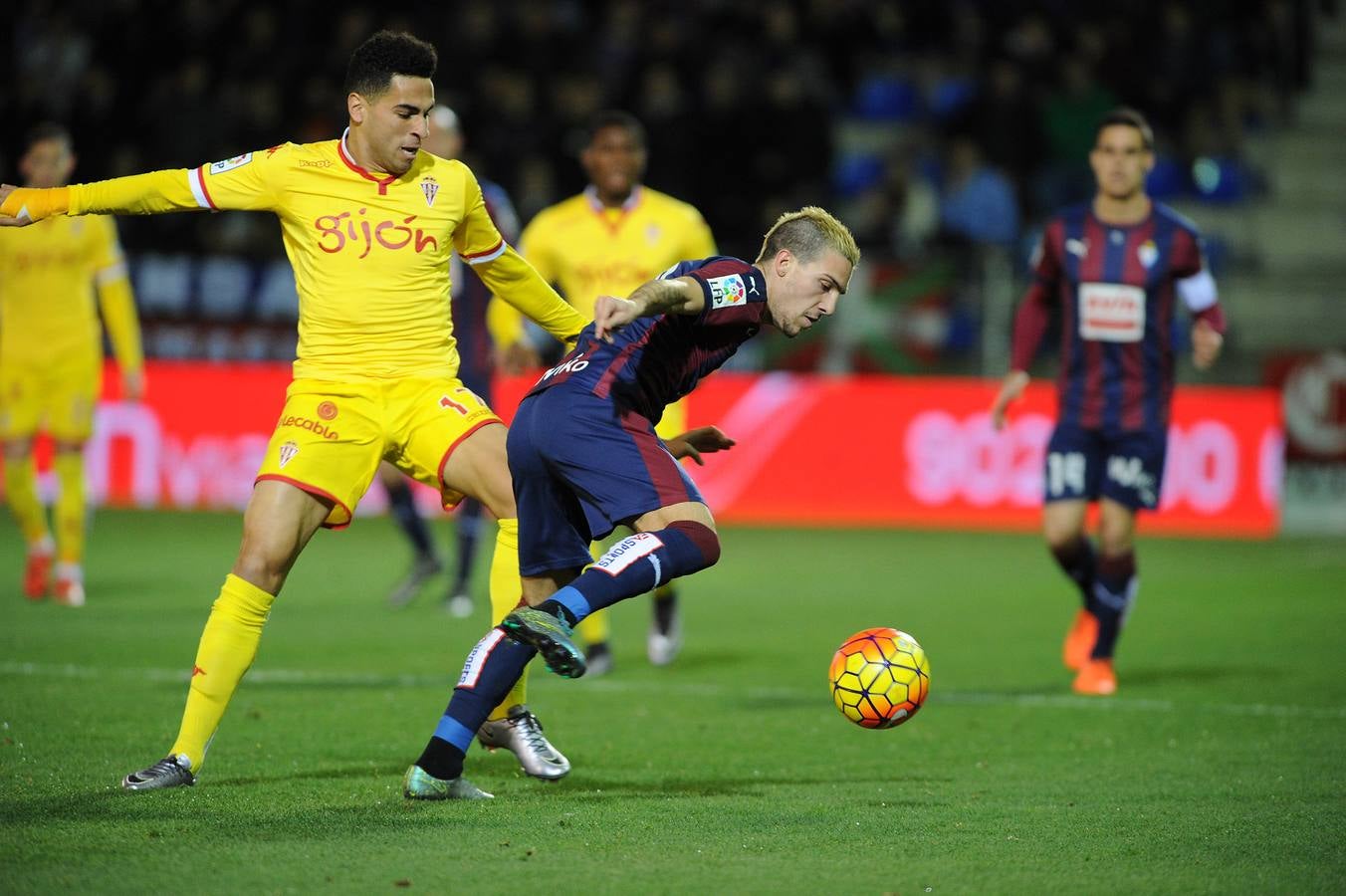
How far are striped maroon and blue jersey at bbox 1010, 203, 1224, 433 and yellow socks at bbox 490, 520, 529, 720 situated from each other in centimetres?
355

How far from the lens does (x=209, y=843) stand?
4973 mm

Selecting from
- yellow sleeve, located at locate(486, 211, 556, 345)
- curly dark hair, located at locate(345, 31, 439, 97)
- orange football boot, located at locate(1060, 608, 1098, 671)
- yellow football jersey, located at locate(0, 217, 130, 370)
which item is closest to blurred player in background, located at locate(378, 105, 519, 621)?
yellow sleeve, located at locate(486, 211, 556, 345)

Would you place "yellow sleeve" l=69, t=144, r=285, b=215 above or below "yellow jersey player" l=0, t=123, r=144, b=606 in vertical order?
above

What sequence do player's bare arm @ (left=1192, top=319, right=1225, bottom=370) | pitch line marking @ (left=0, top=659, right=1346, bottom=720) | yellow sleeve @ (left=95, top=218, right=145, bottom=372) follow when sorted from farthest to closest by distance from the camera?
yellow sleeve @ (left=95, top=218, right=145, bottom=372) → player's bare arm @ (left=1192, top=319, right=1225, bottom=370) → pitch line marking @ (left=0, top=659, right=1346, bottom=720)

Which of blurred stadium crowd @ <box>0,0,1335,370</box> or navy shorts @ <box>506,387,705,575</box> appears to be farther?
blurred stadium crowd @ <box>0,0,1335,370</box>

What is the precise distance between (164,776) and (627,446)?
5.82ft

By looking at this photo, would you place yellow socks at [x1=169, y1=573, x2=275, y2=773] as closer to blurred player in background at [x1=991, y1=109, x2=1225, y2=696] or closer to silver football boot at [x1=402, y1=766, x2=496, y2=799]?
silver football boot at [x1=402, y1=766, x2=496, y2=799]

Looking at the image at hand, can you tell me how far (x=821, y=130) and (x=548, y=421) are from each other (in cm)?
1384

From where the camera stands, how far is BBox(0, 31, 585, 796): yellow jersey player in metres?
5.80

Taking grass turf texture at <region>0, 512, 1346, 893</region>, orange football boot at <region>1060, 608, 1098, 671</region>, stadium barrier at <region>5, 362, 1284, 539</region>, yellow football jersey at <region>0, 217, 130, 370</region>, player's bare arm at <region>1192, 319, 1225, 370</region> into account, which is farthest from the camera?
stadium barrier at <region>5, 362, 1284, 539</region>

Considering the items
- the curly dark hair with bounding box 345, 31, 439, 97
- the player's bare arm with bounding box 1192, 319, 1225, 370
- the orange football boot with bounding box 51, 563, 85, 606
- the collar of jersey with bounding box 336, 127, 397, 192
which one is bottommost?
the orange football boot with bounding box 51, 563, 85, 606

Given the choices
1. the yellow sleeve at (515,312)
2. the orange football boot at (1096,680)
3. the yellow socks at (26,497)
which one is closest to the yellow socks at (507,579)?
the yellow sleeve at (515,312)

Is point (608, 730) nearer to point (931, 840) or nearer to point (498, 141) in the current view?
point (931, 840)

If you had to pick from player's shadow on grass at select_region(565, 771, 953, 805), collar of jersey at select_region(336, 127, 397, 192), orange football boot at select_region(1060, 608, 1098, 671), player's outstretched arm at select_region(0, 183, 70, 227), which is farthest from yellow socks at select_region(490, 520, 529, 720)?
orange football boot at select_region(1060, 608, 1098, 671)
